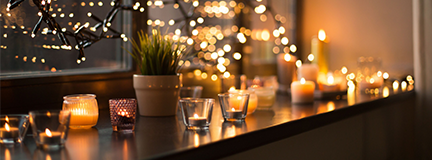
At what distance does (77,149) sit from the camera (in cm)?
72

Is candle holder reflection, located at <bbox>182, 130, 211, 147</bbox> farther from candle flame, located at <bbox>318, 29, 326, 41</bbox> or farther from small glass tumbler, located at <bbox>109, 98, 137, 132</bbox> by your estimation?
candle flame, located at <bbox>318, 29, 326, 41</bbox>

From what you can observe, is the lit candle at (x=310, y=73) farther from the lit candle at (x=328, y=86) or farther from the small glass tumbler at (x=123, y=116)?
the small glass tumbler at (x=123, y=116)

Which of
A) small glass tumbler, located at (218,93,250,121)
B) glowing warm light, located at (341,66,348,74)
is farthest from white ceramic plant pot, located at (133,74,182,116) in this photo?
glowing warm light, located at (341,66,348,74)

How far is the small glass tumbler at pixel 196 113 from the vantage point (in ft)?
3.00

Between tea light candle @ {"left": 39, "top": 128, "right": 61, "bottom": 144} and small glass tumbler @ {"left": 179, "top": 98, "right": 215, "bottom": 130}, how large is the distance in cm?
31

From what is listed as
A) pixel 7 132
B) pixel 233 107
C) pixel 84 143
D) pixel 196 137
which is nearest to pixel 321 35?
pixel 233 107

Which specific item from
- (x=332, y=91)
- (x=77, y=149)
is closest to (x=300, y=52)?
(x=332, y=91)

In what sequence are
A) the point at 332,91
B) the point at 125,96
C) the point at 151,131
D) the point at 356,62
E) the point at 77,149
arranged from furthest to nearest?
1. the point at 356,62
2. the point at 332,91
3. the point at 125,96
4. the point at 151,131
5. the point at 77,149

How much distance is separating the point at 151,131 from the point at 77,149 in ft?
0.71

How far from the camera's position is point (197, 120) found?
909 mm

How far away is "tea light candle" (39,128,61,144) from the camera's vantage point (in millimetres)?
717

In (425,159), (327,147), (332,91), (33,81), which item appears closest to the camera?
(33,81)

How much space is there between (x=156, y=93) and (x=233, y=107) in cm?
24

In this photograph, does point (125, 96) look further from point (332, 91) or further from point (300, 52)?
point (300, 52)
